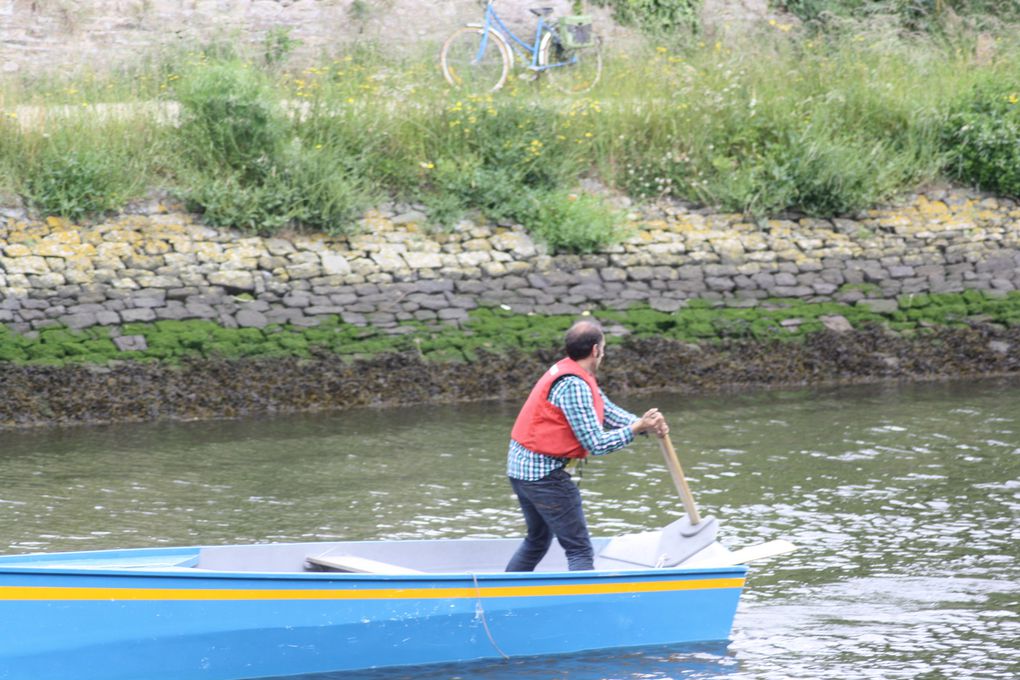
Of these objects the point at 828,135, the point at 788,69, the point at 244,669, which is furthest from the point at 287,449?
the point at 788,69

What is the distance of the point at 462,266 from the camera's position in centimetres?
1554

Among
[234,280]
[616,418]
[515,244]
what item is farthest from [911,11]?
[616,418]

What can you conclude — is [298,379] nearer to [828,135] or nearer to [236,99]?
[236,99]

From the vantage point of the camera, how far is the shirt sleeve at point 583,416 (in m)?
7.04

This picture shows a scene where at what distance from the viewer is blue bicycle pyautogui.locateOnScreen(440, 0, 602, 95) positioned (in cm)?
1809

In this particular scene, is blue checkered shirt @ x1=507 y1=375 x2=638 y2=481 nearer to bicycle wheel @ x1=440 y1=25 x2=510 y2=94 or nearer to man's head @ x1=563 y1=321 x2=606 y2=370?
man's head @ x1=563 y1=321 x2=606 y2=370

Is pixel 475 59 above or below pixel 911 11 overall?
below

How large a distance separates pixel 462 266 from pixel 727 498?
221 inches

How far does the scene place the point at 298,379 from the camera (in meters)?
14.8

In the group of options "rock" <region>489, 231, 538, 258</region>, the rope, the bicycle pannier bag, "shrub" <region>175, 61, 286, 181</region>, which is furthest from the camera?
the bicycle pannier bag

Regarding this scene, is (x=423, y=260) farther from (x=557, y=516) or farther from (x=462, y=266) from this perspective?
(x=557, y=516)

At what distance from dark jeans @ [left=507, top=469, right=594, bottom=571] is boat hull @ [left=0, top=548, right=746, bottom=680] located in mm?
220

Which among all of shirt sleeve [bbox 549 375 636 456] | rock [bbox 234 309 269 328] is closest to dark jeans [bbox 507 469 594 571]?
shirt sleeve [bbox 549 375 636 456]

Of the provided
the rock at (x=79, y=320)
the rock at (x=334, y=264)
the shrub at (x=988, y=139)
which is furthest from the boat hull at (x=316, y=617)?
the shrub at (x=988, y=139)
